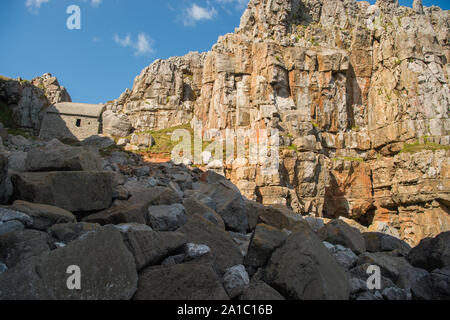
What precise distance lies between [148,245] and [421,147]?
29.2 meters

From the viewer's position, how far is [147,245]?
3.33 metres

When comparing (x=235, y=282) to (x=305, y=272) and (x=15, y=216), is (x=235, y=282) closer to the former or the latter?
(x=305, y=272)

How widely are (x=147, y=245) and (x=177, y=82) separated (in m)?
40.0

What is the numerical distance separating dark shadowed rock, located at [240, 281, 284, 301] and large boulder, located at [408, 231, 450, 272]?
3.17 metres

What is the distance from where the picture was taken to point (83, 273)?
2.59 metres

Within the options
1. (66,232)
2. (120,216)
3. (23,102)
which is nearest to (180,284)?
(66,232)

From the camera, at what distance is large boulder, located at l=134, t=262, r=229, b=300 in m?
2.84

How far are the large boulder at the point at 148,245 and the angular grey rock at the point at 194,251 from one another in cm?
14

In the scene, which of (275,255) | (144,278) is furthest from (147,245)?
(275,255)

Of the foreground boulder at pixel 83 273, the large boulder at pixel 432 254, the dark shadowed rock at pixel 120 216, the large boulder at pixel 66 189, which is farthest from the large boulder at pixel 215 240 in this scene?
the large boulder at pixel 432 254

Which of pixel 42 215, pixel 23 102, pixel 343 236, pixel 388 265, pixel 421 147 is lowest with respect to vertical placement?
pixel 388 265

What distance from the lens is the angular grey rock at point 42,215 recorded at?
3597 mm

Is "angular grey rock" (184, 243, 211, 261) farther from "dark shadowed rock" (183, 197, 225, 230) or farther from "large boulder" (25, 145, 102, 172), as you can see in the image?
"large boulder" (25, 145, 102, 172)

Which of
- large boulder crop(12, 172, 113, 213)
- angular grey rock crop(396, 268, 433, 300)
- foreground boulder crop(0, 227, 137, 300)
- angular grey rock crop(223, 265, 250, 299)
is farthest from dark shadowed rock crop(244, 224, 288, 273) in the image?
large boulder crop(12, 172, 113, 213)
